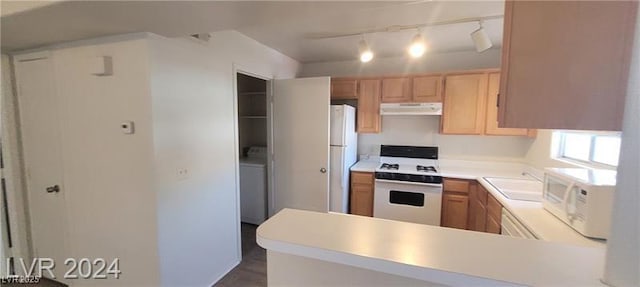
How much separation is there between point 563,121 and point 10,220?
12.9 ft

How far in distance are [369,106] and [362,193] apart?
1.14 m

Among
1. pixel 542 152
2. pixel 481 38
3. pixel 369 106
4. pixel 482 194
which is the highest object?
pixel 481 38

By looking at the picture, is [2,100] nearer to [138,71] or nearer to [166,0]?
[138,71]

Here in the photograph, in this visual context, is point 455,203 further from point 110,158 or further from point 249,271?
point 110,158

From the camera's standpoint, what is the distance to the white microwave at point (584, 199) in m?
1.43

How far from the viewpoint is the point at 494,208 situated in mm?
2352

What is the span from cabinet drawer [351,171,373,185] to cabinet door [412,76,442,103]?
111 centimetres

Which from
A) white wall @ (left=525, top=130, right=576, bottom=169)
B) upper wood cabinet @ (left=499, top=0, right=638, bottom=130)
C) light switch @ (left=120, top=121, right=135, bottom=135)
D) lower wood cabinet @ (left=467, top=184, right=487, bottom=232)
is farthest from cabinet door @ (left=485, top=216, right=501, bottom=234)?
light switch @ (left=120, top=121, right=135, bottom=135)

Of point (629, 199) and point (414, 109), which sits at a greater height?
point (414, 109)

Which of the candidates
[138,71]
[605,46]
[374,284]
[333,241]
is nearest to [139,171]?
[138,71]

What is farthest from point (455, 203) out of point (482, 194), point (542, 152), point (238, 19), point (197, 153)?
point (238, 19)

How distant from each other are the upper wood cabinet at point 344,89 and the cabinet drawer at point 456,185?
1.54 meters

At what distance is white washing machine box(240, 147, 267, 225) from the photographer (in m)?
3.50

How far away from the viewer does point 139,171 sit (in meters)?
1.84
